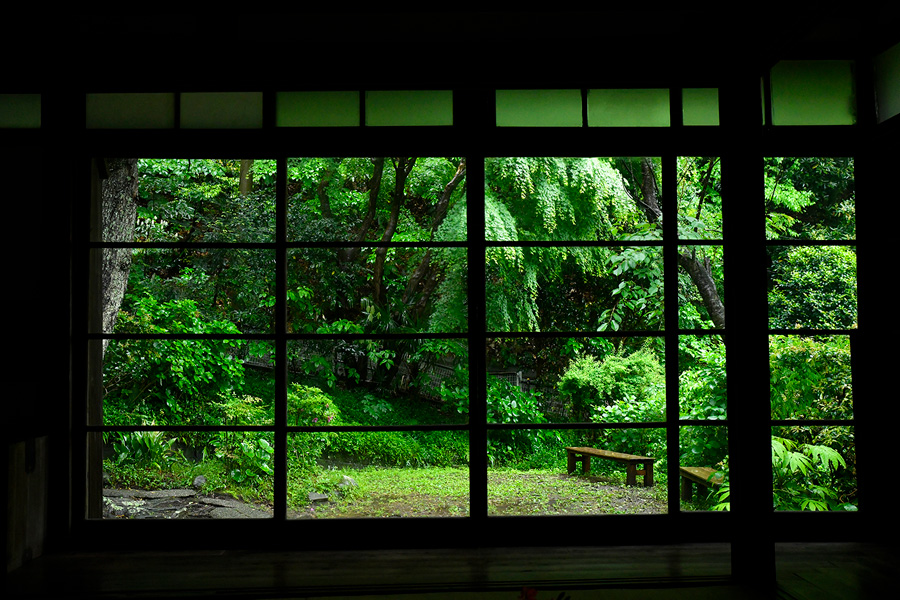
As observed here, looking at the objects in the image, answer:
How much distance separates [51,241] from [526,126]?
8.89ft

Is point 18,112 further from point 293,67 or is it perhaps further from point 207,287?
point 207,287

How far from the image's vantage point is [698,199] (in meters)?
6.35

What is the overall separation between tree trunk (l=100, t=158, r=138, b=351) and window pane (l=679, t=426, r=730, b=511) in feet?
15.1

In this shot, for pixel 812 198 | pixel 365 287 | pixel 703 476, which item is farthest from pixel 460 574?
pixel 812 198

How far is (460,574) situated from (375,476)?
126 inches

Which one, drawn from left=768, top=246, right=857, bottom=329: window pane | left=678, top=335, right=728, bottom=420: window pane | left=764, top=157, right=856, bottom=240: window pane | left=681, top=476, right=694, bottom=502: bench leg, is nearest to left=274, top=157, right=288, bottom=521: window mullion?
left=678, top=335, right=728, bottom=420: window pane

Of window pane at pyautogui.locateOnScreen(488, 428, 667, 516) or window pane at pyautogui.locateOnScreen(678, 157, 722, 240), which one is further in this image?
window pane at pyautogui.locateOnScreen(678, 157, 722, 240)

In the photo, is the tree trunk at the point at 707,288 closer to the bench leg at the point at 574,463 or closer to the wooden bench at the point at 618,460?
the wooden bench at the point at 618,460

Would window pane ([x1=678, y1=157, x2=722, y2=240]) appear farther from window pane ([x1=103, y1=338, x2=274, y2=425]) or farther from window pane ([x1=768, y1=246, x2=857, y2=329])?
window pane ([x1=103, y1=338, x2=274, y2=425])

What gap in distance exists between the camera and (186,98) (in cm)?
357

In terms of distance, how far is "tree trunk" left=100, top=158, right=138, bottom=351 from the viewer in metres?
4.86

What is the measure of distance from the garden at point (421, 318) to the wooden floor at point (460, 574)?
1548mm

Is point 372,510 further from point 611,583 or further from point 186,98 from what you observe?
point 186,98

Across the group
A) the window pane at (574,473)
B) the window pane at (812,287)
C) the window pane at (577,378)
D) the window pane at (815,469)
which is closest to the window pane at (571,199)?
the window pane at (577,378)
